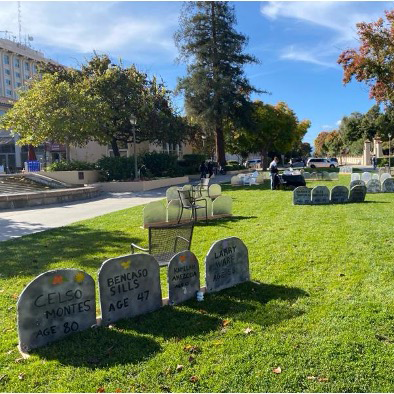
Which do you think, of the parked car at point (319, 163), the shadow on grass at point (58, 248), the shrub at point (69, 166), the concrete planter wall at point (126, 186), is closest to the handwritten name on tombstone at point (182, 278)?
the shadow on grass at point (58, 248)

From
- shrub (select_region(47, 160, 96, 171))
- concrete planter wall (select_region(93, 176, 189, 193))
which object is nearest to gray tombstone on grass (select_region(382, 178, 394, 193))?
concrete planter wall (select_region(93, 176, 189, 193))

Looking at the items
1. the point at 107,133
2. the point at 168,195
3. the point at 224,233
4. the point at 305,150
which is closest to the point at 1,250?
the point at 224,233

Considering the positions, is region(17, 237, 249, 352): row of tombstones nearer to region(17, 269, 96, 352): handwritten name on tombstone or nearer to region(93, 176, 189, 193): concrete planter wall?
region(17, 269, 96, 352): handwritten name on tombstone

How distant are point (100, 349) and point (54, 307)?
60 cm

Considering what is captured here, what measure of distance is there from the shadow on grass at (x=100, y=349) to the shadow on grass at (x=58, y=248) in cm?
253

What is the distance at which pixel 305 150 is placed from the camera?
131375 mm

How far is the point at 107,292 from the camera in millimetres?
4211

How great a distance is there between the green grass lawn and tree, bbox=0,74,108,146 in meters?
17.6

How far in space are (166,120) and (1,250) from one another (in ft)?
75.5

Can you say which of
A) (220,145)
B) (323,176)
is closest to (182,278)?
(323,176)

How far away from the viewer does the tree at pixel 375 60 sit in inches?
756

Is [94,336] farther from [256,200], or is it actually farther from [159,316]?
[256,200]

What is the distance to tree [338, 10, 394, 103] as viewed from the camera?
1920cm

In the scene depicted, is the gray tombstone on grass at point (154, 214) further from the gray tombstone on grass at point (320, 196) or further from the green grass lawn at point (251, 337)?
the gray tombstone on grass at point (320, 196)
